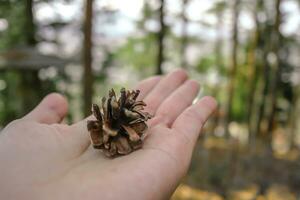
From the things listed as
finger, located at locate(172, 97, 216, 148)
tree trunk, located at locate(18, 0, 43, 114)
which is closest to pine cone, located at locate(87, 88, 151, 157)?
finger, located at locate(172, 97, 216, 148)

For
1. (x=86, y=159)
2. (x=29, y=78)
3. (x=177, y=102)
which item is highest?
(x=177, y=102)

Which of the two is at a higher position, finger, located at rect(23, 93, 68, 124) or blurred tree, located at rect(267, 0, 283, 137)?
finger, located at rect(23, 93, 68, 124)

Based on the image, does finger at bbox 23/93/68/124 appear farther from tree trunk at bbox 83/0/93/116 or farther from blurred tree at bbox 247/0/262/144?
blurred tree at bbox 247/0/262/144

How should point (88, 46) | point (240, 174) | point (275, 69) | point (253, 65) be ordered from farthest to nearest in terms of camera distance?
point (253, 65), point (275, 69), point (240, 174), point (88, 46)

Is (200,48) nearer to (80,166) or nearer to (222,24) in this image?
(222,24)

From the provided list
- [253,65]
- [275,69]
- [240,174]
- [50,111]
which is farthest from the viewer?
[253,65]

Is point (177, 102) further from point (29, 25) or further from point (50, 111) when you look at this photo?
point (29, 25)

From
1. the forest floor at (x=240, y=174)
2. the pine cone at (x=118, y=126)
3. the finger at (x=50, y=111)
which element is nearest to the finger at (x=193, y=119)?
the pine cone at (x=118, y=126)

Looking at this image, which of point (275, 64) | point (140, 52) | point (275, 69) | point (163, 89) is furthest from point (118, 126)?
point (140, 52)
